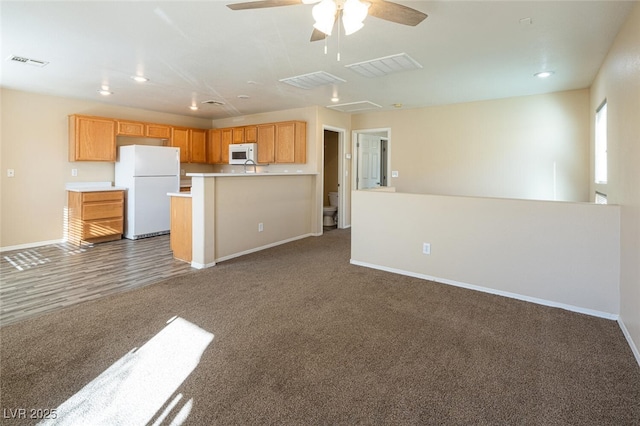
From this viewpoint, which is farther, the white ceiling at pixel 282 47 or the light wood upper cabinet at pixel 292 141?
the light wood upper cabinet at pixel 292 141

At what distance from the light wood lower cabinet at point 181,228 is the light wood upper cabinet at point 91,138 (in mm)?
2223

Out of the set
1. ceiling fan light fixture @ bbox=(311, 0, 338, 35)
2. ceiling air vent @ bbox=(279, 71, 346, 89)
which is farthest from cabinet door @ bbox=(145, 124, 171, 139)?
ceiling fan light fixture @ bbox=(311, 0, 338, 35)

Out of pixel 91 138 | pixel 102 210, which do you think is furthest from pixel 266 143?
pixel 102 210

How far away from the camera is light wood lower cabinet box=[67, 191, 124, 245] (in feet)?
17.4

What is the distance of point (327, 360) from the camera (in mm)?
2158

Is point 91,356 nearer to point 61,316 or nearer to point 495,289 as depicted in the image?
point 61,316

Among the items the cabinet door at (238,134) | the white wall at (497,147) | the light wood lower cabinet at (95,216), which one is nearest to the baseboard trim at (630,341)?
the white wall at (497,147)

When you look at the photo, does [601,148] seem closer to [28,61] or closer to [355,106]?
[355,106]

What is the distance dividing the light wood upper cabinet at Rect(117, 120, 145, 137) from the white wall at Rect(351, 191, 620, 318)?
177 inches

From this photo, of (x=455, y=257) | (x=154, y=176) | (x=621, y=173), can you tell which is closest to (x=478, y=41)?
(x=621, y=173)

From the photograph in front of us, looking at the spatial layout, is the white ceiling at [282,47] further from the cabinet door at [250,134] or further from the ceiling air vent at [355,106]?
the cabinet door at [250,134]

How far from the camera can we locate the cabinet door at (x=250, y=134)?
6.71 metres

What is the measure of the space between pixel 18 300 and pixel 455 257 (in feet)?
13.8

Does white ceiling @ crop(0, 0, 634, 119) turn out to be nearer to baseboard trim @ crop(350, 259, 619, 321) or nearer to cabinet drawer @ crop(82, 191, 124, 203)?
cabinet drawer @ crop(82, 191, 124, 203)
